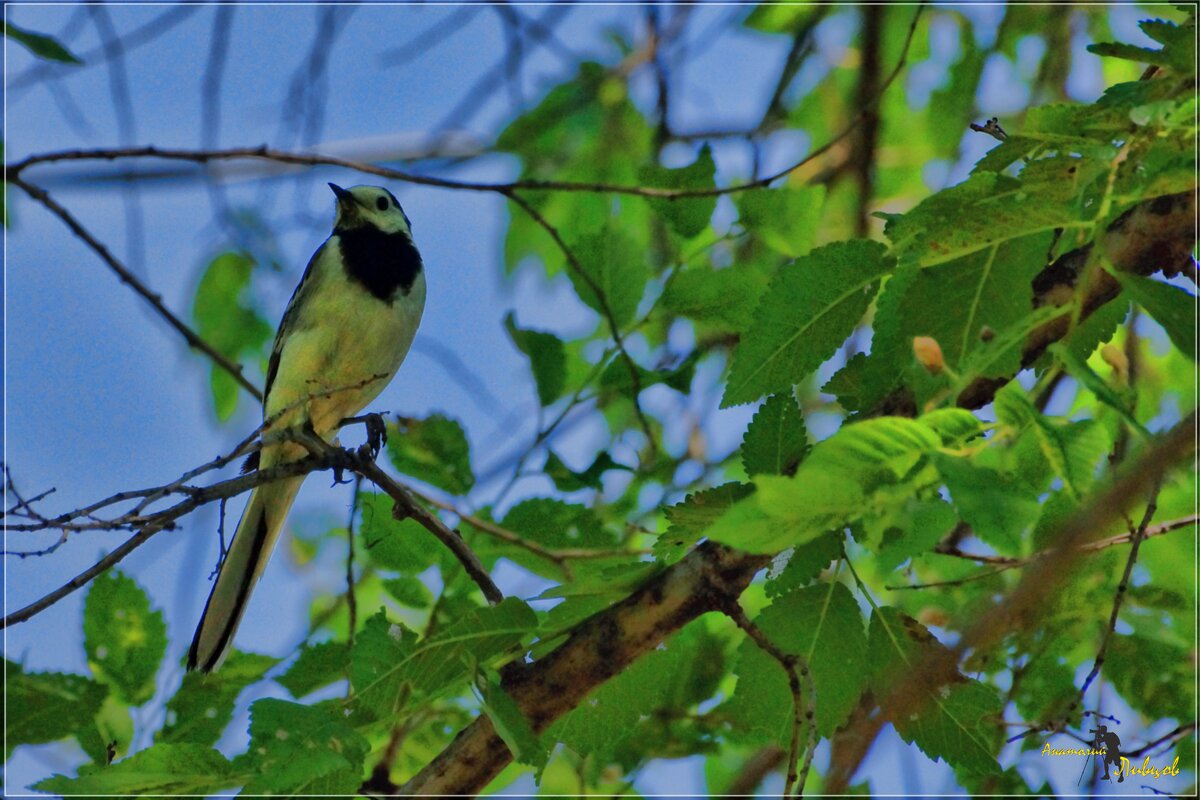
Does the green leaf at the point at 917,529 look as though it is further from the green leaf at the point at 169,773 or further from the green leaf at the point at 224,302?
the green leaf at the point at 224,302

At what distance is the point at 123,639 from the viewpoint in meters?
3.01

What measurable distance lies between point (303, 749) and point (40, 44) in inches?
64.8

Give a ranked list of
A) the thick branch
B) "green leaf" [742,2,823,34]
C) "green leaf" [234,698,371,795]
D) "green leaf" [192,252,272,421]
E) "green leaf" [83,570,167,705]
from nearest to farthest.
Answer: "green leaf" [234,698,371,795], the thick branch, "green leaf" [83,570,167,705], "green leaf" [192,252,272,421], "green leaf" [742,2,823,34]

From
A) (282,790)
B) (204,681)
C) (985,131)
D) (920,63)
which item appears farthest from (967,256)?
(920,63)

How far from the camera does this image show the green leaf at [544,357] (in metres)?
3.59

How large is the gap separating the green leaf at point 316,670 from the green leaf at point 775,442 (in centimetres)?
144

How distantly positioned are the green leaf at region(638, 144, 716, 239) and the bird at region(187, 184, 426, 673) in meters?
1.51

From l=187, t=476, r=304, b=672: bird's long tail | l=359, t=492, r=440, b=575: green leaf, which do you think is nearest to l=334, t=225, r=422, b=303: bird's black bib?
l=187, t=476, r=304, b=672: bird's long tail

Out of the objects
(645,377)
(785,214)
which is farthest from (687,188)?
(645,377)

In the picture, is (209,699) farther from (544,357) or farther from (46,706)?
(544,357)

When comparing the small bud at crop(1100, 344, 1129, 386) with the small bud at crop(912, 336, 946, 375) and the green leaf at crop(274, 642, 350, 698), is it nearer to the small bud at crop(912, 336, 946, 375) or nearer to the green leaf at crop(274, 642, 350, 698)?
the small bud at crop(912, 336, 946, 375)

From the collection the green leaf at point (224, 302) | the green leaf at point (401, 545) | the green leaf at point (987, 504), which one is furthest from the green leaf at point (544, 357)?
the green leaf at point (987, 504)

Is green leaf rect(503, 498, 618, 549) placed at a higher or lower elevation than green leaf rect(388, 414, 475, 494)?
lower

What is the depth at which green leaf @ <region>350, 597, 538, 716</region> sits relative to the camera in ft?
7.13
